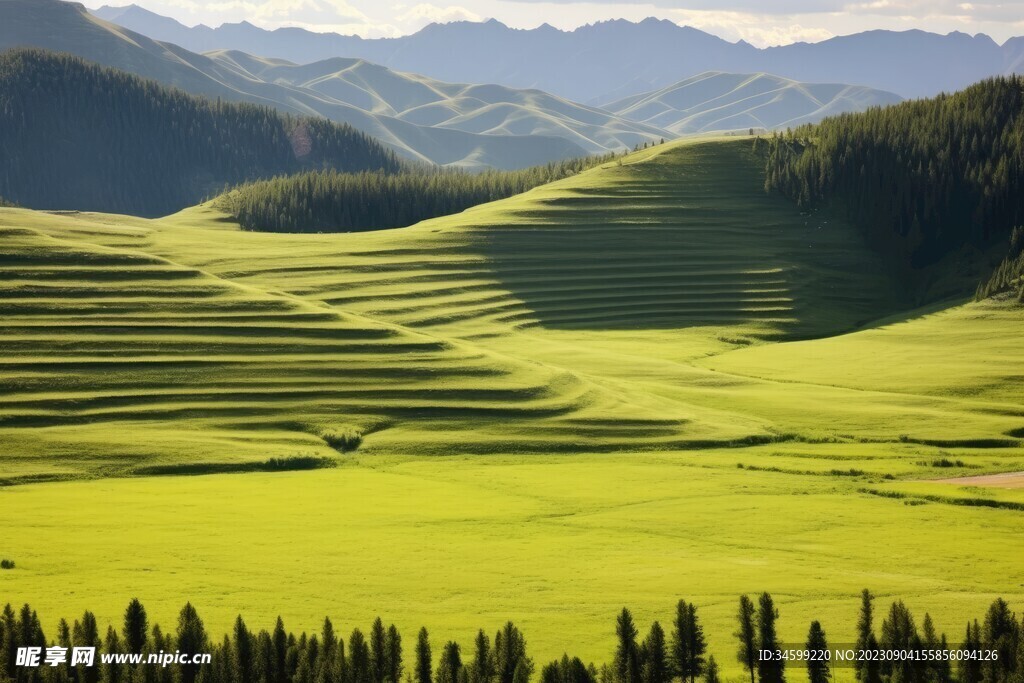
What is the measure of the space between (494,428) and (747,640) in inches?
1885

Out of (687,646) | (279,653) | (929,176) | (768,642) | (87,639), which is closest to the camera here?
(279,653)

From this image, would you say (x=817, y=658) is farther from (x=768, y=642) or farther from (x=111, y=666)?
(x=111, y=666)

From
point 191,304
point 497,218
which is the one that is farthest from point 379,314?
point 497,218

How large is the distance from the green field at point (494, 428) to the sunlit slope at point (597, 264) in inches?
24.0

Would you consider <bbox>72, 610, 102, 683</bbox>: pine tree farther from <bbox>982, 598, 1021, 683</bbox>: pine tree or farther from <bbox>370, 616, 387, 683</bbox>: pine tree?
<bbox>982, 598, 1021, 683</bbox>: pine tree

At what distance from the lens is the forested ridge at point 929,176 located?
17988 centimetres

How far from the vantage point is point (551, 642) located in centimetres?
5044

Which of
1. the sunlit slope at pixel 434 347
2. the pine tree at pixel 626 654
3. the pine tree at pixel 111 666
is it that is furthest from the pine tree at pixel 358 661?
the sunlit slope at pixel 434 347

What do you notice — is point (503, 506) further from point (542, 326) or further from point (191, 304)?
point (542, 326)

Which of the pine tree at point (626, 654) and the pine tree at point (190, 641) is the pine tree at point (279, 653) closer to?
the pine tree at point (190, 641)

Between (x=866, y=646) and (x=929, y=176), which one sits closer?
(x=866, y=646)

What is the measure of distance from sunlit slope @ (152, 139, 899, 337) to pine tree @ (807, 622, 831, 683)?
3230 inches

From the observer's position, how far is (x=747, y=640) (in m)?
47.8

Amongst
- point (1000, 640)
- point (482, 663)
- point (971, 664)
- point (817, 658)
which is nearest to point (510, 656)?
point (482, 663)
